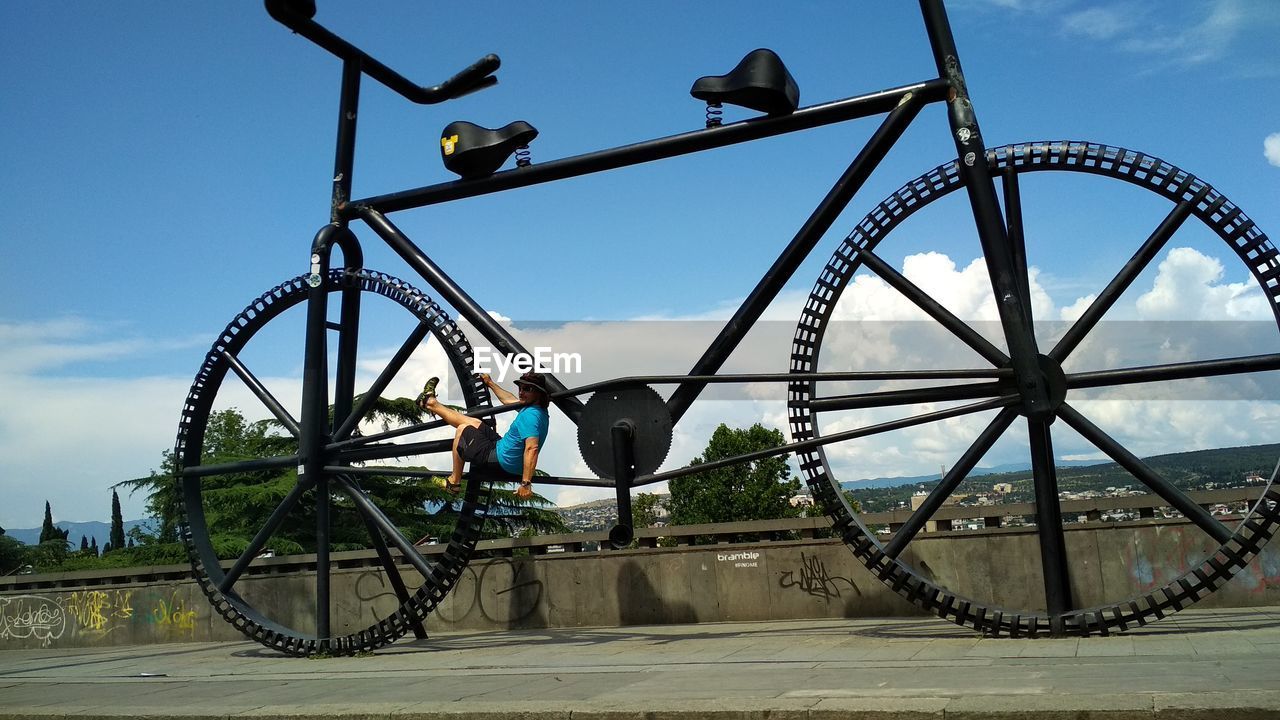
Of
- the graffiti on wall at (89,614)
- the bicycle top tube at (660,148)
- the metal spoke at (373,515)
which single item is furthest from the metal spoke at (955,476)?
the graffiti on wall at (89,614)

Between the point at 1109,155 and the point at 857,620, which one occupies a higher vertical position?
the point at 1109,155

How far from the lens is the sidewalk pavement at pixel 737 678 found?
5.29 meters

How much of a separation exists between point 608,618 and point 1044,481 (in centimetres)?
597

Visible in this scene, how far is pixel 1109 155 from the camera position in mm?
8812

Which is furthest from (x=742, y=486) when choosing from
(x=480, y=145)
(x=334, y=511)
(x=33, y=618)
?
(x=480, y=145)

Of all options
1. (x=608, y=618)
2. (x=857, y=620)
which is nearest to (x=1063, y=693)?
(x=857, y=620)

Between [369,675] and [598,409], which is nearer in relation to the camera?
[369,675]

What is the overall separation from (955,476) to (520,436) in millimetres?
3814

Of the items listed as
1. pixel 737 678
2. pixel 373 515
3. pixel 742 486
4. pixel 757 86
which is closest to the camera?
pixel 737 678

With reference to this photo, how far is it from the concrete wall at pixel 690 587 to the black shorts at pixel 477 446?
323 centimetres

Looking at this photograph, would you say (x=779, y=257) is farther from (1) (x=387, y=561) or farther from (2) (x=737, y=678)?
(1) (x=387, y=561)

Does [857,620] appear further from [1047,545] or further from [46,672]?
[46,672]

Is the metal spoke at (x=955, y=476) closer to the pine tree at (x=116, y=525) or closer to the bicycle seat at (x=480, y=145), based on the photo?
the bicycle seat at (x=480, y=145)

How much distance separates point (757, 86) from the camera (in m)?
9.44
